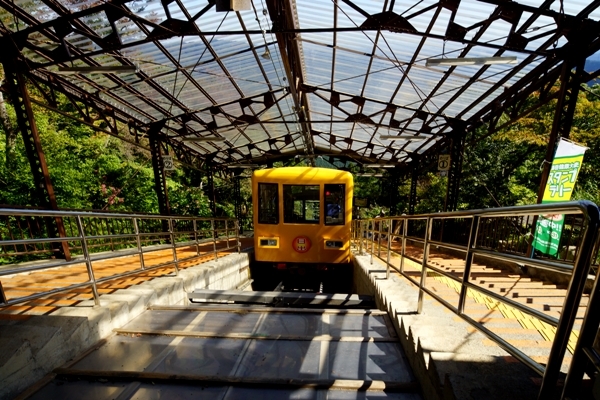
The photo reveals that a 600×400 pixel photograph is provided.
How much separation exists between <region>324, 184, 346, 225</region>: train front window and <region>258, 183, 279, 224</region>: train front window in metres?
1.13

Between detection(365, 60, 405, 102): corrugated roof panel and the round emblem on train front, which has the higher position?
detection(365, 60, 405, 102): corrugated roof panel

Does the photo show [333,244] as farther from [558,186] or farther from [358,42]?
[358,42]

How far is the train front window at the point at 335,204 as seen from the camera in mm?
6008

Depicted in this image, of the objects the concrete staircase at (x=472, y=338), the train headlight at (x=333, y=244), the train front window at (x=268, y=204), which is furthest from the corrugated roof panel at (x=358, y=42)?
the concrete staircase at (x=472, y=338)

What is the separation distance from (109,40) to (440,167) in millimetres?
9477

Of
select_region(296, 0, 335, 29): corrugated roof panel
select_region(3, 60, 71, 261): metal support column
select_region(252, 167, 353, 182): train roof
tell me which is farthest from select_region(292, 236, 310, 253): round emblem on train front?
select_region(3, 60, 71, 261): metal support column

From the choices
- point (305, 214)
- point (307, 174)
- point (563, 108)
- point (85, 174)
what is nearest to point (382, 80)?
point (307, 174)

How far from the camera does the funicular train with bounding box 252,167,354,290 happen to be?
→ 6008 millimetres

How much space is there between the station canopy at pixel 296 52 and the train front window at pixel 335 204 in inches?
103

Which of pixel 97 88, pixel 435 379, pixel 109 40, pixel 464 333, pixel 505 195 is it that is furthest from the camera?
pixel 505 195

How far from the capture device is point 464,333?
2.04 meters

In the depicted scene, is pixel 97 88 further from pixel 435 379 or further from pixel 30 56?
pixel 435 379

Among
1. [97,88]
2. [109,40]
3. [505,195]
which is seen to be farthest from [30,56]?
[505,195]

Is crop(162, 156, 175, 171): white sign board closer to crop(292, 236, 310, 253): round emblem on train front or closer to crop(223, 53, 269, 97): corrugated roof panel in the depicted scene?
crop(223, 53, 269, 97): corrugated roof panel
